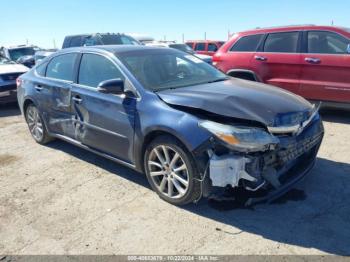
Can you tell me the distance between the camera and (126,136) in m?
3.96

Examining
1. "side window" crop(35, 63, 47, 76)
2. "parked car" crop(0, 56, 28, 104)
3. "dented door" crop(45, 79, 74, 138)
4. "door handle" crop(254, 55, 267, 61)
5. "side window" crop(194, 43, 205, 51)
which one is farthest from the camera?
"side window" crop(194, 43, 205, 51)

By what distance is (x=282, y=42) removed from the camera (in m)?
6.91

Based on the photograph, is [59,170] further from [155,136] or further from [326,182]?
[326,182]

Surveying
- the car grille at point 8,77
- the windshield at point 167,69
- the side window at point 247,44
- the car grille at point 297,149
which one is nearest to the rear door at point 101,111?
the windshield at point 167,69

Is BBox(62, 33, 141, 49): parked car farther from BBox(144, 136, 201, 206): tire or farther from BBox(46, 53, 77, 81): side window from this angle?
BBox(144, 136, 201, 206): tire

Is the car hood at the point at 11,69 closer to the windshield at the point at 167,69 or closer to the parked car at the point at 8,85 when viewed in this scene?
the parked car at the point at 8,85

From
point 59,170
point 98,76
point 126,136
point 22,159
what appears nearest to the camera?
point 126,136

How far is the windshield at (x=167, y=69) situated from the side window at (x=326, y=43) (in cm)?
274

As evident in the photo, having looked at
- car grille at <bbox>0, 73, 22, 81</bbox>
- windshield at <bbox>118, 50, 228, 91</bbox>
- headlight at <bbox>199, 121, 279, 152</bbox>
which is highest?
windshield at <bbox>118, 50, 228, 91</bbox>

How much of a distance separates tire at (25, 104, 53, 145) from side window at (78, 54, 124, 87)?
4.74ft

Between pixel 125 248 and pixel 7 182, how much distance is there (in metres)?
2.36

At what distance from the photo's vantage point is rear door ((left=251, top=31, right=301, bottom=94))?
6.70m

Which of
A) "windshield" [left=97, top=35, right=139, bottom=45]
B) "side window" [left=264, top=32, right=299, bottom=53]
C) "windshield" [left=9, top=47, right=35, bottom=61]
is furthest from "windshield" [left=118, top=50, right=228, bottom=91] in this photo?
"windshield" [left=9, top=47, right=35, bottom=61]

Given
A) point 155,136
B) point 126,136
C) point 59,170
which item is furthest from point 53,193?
point 155,136
